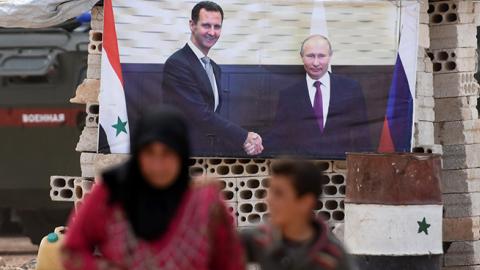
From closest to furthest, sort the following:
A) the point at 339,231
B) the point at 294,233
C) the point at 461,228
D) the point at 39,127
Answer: the point at 294,233, the point at 339,231, the point at 461,228, the point at 39,127

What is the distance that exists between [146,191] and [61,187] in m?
6.32

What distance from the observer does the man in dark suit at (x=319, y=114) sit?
10.2 meters

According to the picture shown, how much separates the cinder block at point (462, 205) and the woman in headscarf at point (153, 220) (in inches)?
250

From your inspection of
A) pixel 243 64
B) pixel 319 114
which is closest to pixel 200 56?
pixel 243 64

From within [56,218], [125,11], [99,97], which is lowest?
[56,218]

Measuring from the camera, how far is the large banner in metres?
10.1

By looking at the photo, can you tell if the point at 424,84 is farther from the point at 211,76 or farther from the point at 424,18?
the point at 211,76

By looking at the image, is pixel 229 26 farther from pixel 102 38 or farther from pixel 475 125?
pixel 475 125

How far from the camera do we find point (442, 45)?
35.9 ft

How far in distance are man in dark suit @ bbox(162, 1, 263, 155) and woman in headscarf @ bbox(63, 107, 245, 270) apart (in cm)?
548

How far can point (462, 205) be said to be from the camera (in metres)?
10.8

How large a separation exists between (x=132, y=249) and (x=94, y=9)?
6084 mm

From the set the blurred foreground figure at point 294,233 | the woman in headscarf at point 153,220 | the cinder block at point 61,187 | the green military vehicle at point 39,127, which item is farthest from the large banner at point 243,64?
the woman in headscarf at point 153,220

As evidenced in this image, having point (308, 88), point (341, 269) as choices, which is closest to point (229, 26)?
point (308, 88)
